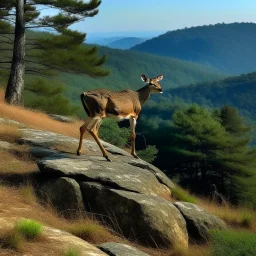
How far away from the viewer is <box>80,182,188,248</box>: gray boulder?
27.3 feet

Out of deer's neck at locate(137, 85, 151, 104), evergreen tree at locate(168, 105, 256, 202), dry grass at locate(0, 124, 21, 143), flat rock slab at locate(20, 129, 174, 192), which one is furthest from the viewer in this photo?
evergreen tree at locate(168, 105, 256, 202)

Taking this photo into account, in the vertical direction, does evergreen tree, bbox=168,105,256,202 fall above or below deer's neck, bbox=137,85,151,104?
below

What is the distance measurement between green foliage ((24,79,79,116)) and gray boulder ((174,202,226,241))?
19.5m

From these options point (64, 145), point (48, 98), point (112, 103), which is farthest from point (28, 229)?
point (48, 98)

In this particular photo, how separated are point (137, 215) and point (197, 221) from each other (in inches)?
71.4

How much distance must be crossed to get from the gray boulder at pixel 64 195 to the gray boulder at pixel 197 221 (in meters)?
2.49

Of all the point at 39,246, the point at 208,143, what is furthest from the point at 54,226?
the point at 208,143

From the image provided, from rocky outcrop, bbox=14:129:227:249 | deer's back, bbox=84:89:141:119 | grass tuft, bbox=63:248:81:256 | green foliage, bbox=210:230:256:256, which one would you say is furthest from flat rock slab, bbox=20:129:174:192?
grass tuft, bbox=63:248:81:256

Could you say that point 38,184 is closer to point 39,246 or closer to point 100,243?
point 100,243

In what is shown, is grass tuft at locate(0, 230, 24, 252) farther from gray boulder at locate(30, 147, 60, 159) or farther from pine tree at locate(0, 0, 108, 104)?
pine tree at locate(0, 0, 108, 104)

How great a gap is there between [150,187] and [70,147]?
2.75 meters

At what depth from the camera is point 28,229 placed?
6.02 m

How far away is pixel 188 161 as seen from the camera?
4441 cm

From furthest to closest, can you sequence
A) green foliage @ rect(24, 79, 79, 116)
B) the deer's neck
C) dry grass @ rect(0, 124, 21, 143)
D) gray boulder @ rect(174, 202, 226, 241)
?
green foliage @ rect(24, 79, 79, 116), the deer's neck, dry grass @ rect(0, 124, 21, 143), gray boulder @ rect(174, 202, 226, 241)
